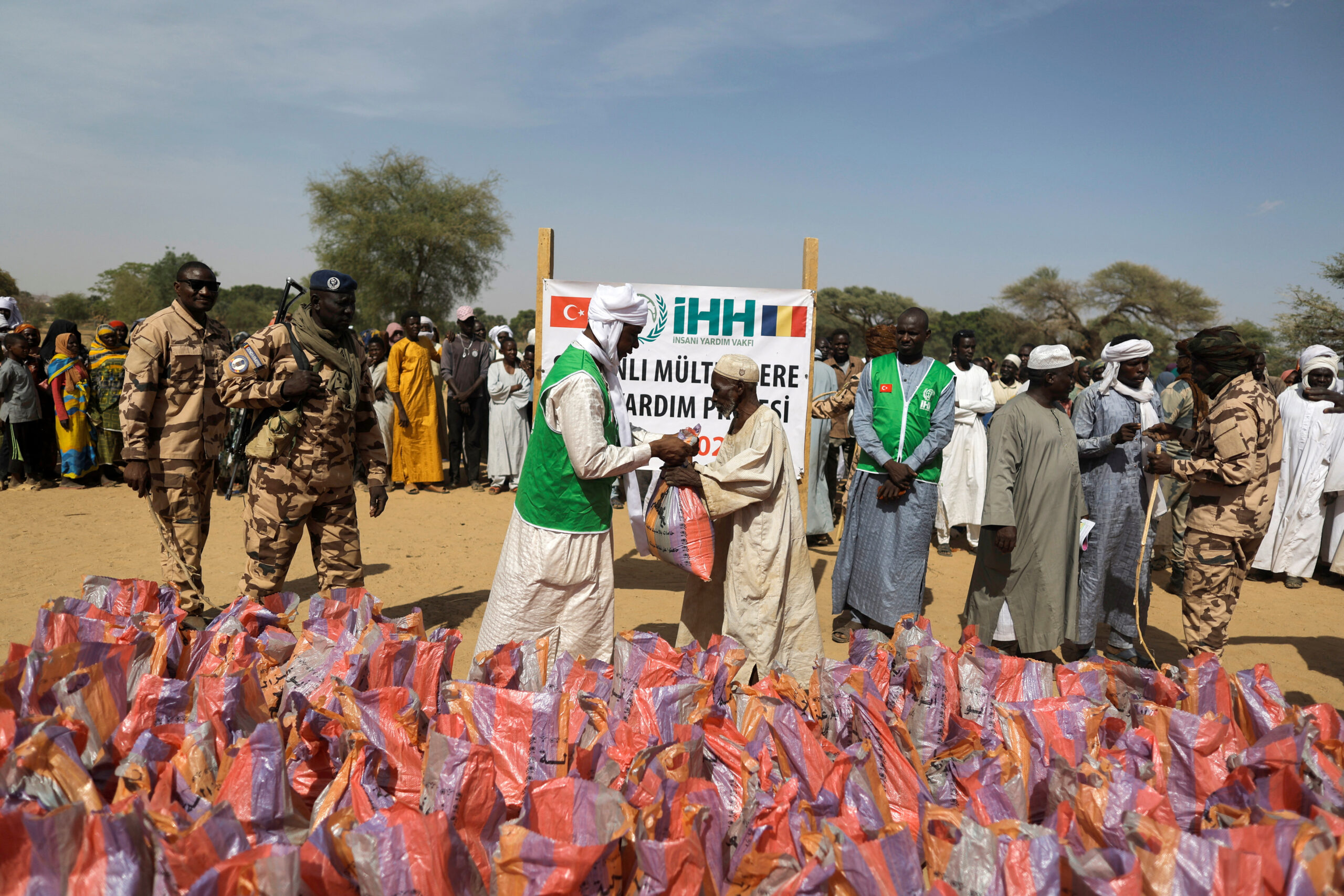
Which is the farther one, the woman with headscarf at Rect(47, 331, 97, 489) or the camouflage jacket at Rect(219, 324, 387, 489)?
the woman with headscarf at Rect(47, 331, 97, 489)

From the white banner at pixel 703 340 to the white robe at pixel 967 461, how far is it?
290 cm

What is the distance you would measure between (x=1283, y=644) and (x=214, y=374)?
7.08 meters

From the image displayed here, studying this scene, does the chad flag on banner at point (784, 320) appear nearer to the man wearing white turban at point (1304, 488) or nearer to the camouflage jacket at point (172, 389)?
the camouflage jacket at point (172, 389)

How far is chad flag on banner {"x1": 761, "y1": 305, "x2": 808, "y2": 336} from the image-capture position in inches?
218

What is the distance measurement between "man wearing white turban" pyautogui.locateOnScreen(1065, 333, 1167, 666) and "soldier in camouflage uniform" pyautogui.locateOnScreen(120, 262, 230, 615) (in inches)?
194

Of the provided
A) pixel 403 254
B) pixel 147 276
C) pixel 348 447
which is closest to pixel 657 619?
pixel 348 447

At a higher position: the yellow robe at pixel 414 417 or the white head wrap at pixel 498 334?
the white head wrap at pixel 498 334

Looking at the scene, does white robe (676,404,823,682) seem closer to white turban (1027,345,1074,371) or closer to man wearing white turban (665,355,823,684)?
man wearing white turban (665,355,823,684)

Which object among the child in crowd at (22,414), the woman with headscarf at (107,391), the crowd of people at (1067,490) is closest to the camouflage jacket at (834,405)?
the crowd of people at (1067,490)

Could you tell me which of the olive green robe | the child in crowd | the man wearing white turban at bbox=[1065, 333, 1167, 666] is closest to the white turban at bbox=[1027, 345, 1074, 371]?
the olive green robe

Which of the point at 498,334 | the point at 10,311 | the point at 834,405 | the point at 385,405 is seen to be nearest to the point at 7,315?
the point at 10,311

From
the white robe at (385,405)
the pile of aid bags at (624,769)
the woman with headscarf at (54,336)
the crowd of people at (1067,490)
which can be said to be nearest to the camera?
the pile of aid bags at (624,769)

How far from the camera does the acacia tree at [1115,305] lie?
36844 millimetres

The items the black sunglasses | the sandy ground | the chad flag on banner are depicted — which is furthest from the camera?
the chad flag on banner
